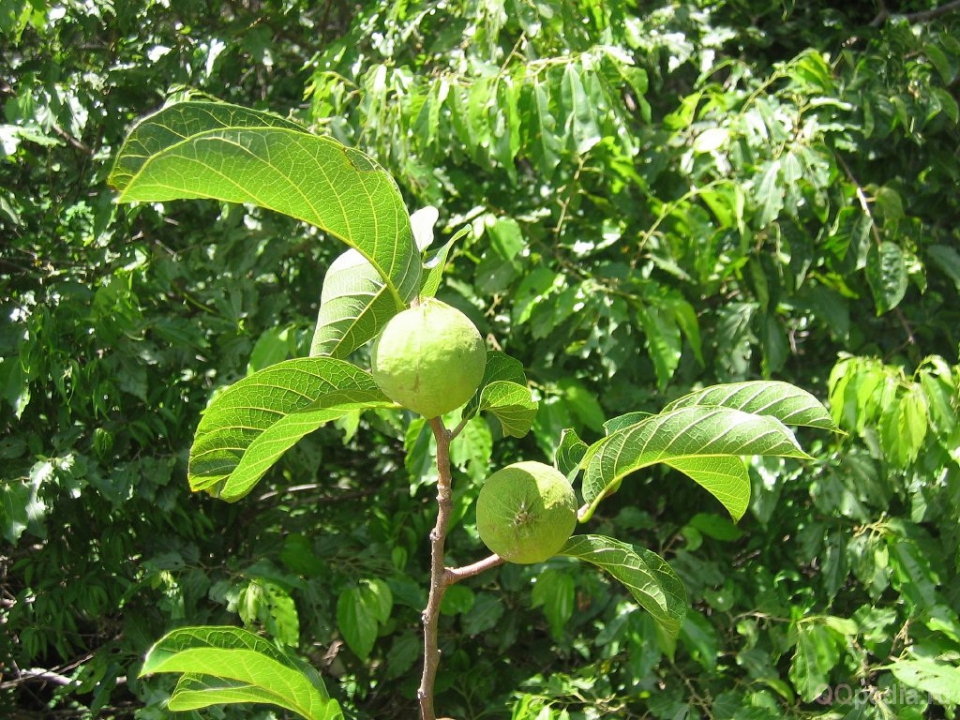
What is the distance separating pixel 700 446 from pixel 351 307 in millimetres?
265

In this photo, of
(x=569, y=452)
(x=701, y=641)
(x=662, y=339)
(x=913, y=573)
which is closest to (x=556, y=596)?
(x=701, y=641)

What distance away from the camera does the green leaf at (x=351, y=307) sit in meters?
0.66

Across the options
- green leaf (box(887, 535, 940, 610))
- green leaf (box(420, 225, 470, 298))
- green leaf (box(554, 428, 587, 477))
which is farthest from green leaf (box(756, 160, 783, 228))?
green leaf (box(420, 225, 470, 298))

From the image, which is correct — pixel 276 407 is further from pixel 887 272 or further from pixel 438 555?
pixel 887 272

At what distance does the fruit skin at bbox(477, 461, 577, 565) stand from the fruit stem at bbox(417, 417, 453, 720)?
3cm

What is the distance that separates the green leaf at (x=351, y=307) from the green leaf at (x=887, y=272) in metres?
1.63

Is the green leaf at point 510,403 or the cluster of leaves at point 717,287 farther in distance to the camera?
the cluster of leaves at point 717,287

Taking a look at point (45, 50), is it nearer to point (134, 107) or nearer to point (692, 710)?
point (134, 107)

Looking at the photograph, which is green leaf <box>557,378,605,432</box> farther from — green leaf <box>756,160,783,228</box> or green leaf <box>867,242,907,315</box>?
green leaf <box>867,242,907,315</box>

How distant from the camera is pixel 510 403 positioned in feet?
2.34

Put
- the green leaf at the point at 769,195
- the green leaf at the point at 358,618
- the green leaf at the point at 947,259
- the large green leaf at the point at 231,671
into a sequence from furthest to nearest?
the green leaf at the point at 947,259 < the green leaf at the point at 769,195 < the green leaf at the point at 358,618 < the large green leaf at the point at 231,671

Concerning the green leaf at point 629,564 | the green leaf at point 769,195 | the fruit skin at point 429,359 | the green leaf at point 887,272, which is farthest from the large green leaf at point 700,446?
the green leaf at point 887,272

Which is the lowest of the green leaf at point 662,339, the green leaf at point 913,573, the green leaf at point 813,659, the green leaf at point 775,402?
the green leaf at point 813,659

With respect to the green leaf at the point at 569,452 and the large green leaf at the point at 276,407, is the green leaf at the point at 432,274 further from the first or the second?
the green leaf at the point at 569,452
